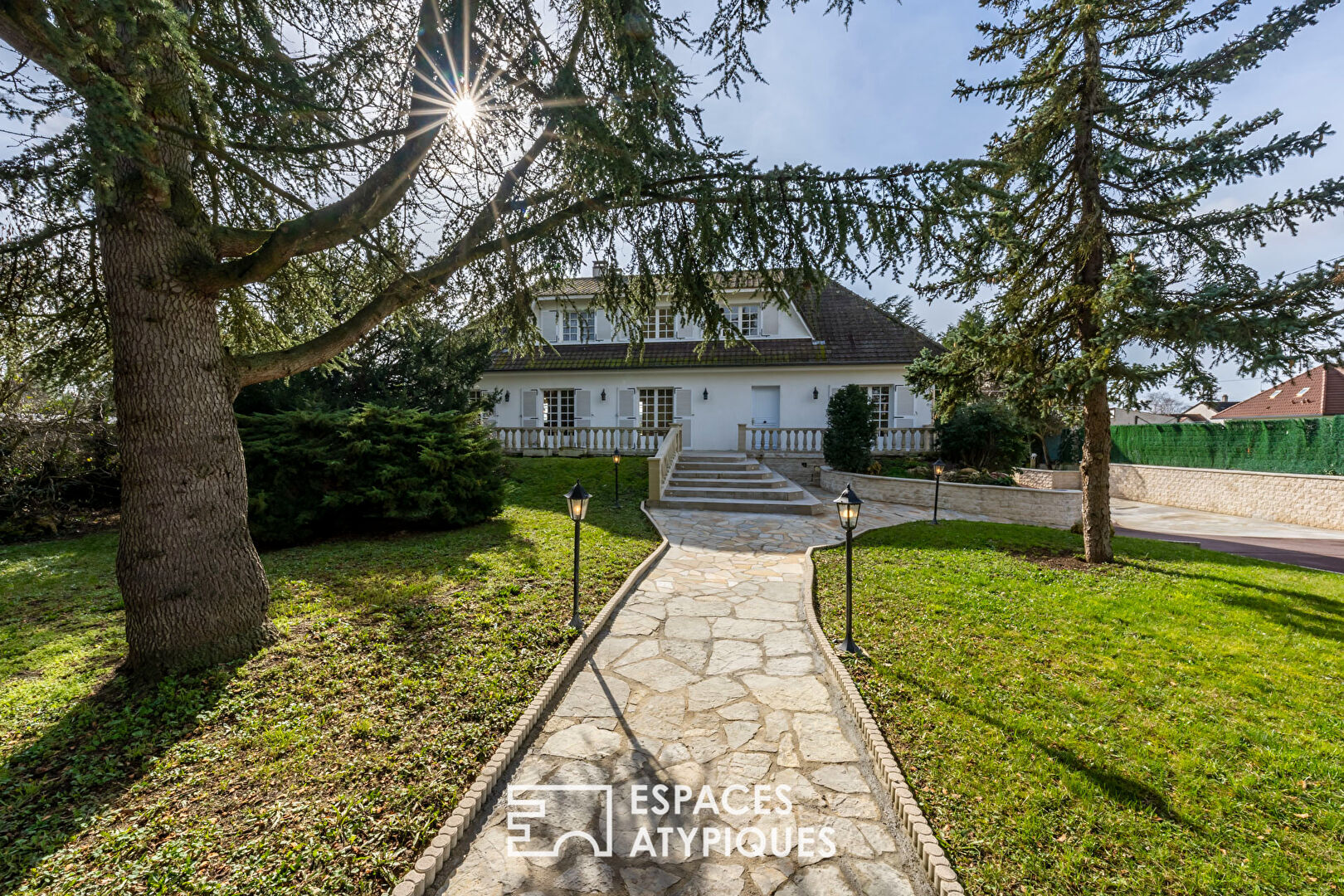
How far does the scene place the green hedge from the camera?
12.7 meters

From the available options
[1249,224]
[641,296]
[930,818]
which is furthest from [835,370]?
[930,818]

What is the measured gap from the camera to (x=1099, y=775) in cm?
280

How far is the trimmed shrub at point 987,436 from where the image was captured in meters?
14.7

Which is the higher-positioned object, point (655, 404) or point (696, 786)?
point (655, 404)

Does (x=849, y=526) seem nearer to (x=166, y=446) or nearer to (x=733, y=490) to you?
(x=166, y=446)

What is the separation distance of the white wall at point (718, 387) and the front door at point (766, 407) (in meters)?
0.19

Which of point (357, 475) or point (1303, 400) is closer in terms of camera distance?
point (357, 475)

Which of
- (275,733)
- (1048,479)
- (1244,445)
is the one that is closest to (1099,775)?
(275,733)

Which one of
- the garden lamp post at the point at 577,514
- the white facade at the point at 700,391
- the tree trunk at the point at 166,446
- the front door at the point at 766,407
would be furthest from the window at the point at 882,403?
the tree trunk at the point at 166,446

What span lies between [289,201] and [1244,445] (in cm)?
2443

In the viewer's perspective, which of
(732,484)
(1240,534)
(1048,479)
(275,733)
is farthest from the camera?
(1048,479)

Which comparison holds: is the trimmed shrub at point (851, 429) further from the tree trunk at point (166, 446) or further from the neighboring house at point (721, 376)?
the tree trunk at point (166, 446)

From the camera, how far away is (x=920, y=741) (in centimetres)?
308

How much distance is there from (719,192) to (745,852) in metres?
4.72
